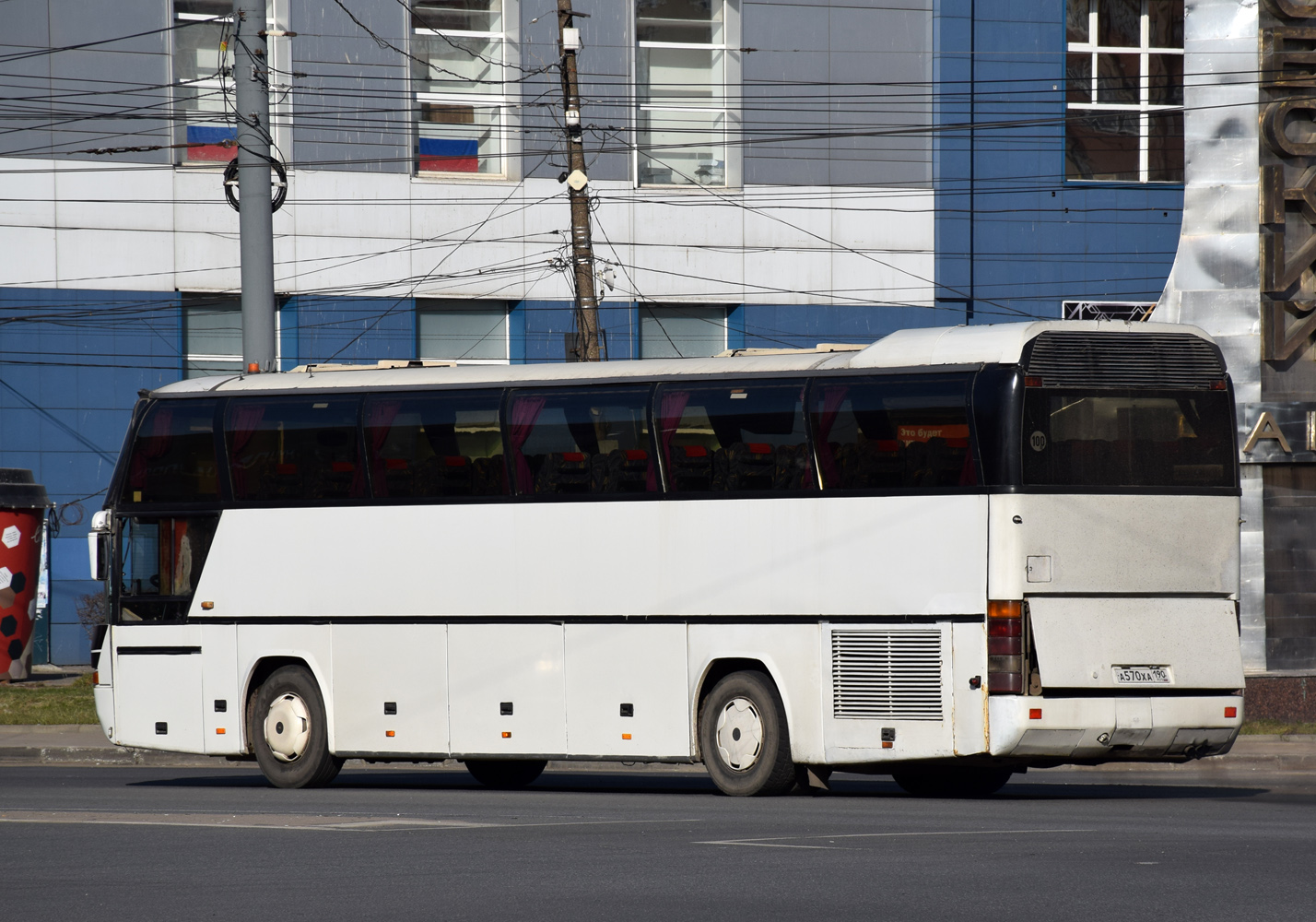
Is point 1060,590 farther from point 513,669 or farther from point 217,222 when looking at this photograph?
point 217,222

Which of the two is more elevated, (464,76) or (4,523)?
(464,76)

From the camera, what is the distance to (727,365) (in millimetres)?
15922

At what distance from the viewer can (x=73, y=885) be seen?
32.3 ft

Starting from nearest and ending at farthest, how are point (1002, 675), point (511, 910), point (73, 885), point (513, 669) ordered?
point (511, 910), point (73, 885), point (1002, 675), point (513, 669)

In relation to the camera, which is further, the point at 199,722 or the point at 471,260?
the point at 471,260

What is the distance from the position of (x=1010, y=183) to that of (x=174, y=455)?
20.2 meters

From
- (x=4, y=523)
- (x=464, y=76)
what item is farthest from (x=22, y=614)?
(x=464, y=76)

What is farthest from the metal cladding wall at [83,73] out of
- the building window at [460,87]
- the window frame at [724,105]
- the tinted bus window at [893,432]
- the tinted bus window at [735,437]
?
the tinted bus window at [893,432]

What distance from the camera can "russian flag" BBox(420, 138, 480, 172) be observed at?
112ft

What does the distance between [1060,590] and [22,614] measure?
18.8 m

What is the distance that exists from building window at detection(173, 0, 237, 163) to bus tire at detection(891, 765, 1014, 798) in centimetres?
2019

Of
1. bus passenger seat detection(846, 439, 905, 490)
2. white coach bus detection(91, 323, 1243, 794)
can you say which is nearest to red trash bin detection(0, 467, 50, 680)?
white coach bus detection(91, 323, 1243, 794)

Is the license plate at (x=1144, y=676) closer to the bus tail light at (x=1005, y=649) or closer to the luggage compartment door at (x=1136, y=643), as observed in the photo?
the luggage compartment door at (x=1136, y=643)

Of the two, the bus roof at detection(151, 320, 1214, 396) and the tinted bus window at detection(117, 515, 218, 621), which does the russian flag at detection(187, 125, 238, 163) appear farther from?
the tinted bus window at detection(117, 515, 218, 621)
